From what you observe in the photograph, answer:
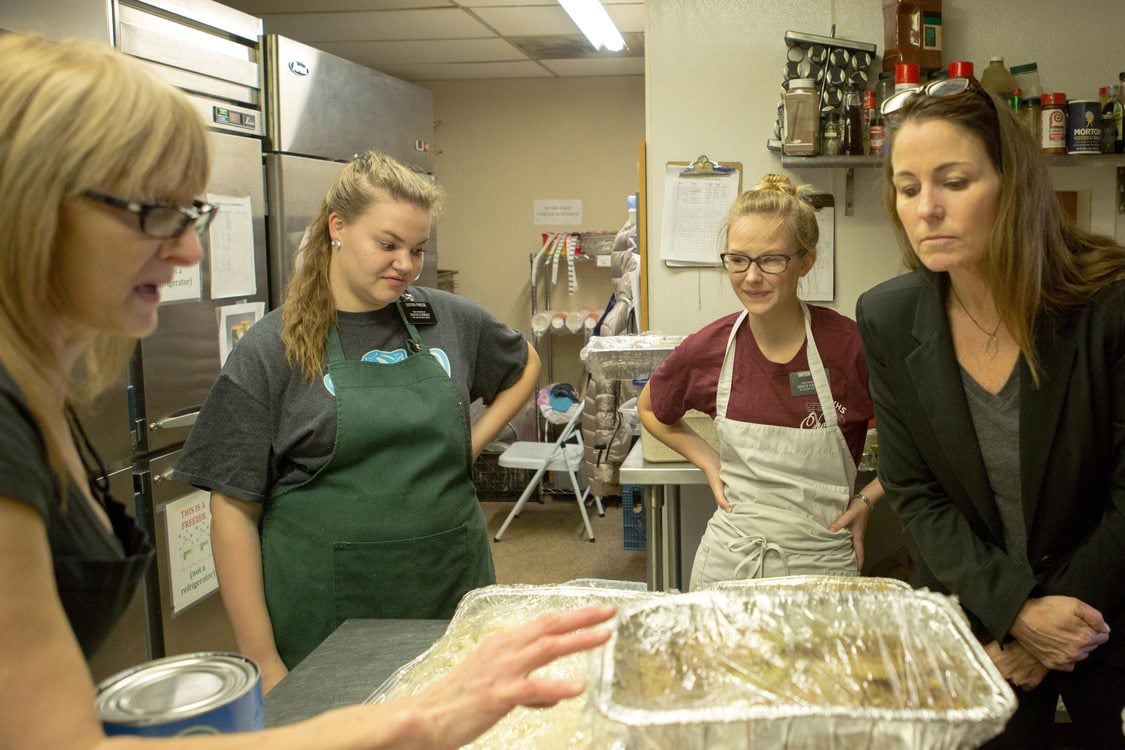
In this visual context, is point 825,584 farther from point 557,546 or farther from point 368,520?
point 557,546

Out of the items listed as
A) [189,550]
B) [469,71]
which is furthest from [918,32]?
[469,71]

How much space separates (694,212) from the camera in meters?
3.25

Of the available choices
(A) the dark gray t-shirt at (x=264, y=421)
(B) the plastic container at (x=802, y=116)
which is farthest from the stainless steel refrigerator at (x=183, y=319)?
(B) the plastic container at (x=802, y=116)

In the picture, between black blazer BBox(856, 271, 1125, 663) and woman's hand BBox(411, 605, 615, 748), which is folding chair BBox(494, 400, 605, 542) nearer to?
black blazer BBox(856, 271, 1125, 663)

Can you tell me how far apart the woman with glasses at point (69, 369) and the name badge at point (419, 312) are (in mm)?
945

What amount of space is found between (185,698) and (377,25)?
4.33m

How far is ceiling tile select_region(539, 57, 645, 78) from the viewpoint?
5.56 m

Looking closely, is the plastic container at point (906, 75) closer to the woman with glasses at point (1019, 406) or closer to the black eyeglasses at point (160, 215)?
the woman with glasses at point (1019, 406)

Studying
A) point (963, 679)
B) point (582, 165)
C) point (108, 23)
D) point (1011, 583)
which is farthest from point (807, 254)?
point (582, 165)

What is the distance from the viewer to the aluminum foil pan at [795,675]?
776 millimetres

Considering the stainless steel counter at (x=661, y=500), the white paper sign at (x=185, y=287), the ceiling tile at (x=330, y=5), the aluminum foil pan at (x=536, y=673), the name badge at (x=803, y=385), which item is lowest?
the stainless steel counter at (x=661, y=500)

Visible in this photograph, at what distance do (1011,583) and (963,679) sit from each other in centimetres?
64

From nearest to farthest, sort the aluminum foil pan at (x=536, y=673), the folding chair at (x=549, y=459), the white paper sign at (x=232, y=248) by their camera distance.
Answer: the aluminum foil pan at (x=536, y=673)
the white paper sign at (x=232, y=248)
the folding chair at (x=549, y=459)

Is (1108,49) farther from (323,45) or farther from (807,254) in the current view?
(323,45)
